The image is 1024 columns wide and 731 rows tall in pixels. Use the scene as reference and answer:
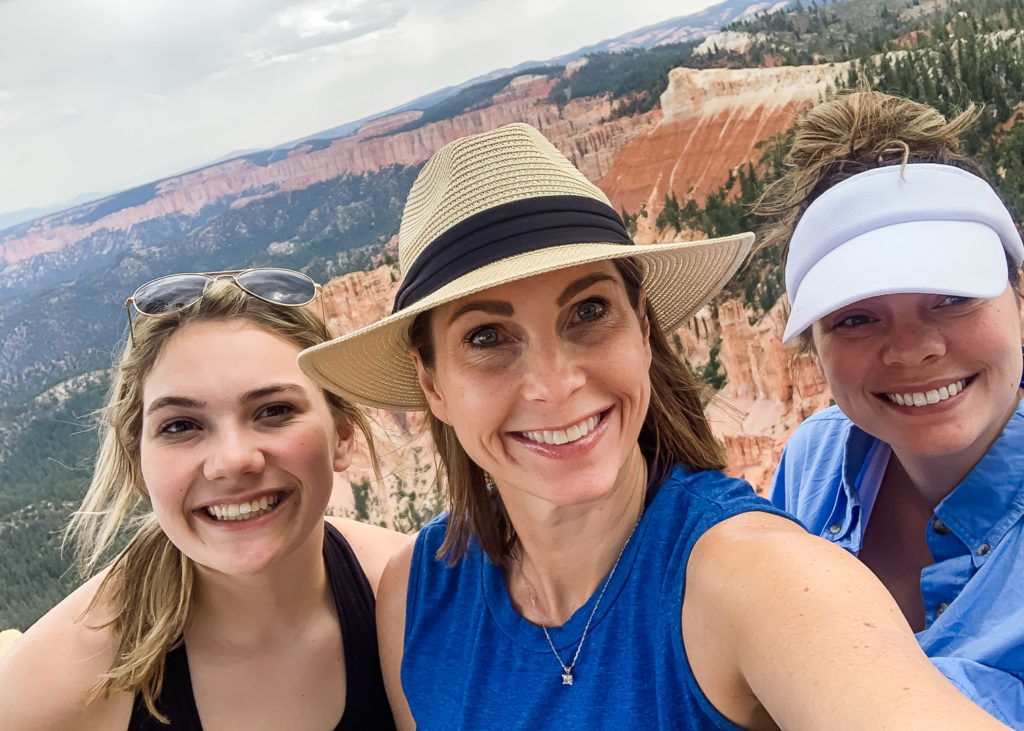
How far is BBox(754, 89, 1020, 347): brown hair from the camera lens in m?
1.46

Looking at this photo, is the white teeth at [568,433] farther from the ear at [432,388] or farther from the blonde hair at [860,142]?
the blonde hair at [860,142]

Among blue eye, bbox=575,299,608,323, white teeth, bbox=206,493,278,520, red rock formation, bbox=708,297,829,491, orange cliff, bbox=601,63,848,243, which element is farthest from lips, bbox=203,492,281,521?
orange cliff, bbox=601,63,848,243

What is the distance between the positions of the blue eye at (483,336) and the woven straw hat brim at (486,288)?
6cm

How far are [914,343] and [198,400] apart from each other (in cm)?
132

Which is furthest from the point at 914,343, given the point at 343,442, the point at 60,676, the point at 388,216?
the point at 388,216

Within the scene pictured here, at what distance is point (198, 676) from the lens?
5.54ft

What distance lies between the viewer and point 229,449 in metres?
1.51

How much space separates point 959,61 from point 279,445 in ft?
58.2

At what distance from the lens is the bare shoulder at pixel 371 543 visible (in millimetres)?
1957

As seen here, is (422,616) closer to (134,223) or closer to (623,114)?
(623,114)

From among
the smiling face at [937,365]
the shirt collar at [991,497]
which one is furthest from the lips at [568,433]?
the shirt collar at [991,497]

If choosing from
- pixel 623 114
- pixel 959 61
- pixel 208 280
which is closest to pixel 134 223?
pixel 623 114

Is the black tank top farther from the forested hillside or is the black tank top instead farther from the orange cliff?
the orange cliff

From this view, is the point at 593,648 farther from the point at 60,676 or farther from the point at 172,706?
the point at 60,676
